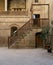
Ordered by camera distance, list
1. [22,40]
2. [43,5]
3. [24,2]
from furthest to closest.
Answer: [24,2]
[43,5]
[22,40]

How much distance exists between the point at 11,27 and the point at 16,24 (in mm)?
846

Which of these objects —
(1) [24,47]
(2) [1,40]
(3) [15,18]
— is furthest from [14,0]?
(1) [24,47]

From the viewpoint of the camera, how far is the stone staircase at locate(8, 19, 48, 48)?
101 ft

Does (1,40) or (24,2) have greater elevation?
(24,2)

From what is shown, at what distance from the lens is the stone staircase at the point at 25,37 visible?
30.9 metres

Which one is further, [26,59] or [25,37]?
[25,37]

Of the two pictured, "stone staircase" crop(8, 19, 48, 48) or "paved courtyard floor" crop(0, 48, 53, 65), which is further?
"stone staircase" crop(8, 19, 48, 48)

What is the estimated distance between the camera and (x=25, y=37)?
31.3 meters

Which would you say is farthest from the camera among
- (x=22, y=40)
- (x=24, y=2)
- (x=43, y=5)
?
(x=24, y=2)

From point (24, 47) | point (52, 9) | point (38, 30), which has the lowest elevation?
point (24, 47)

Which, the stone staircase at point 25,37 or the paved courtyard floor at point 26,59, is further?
the stone staircase at point 25,37

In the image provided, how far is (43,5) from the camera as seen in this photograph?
3359 centimetres

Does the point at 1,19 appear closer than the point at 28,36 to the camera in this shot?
No

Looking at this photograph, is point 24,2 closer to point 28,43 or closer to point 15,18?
point 15,18
